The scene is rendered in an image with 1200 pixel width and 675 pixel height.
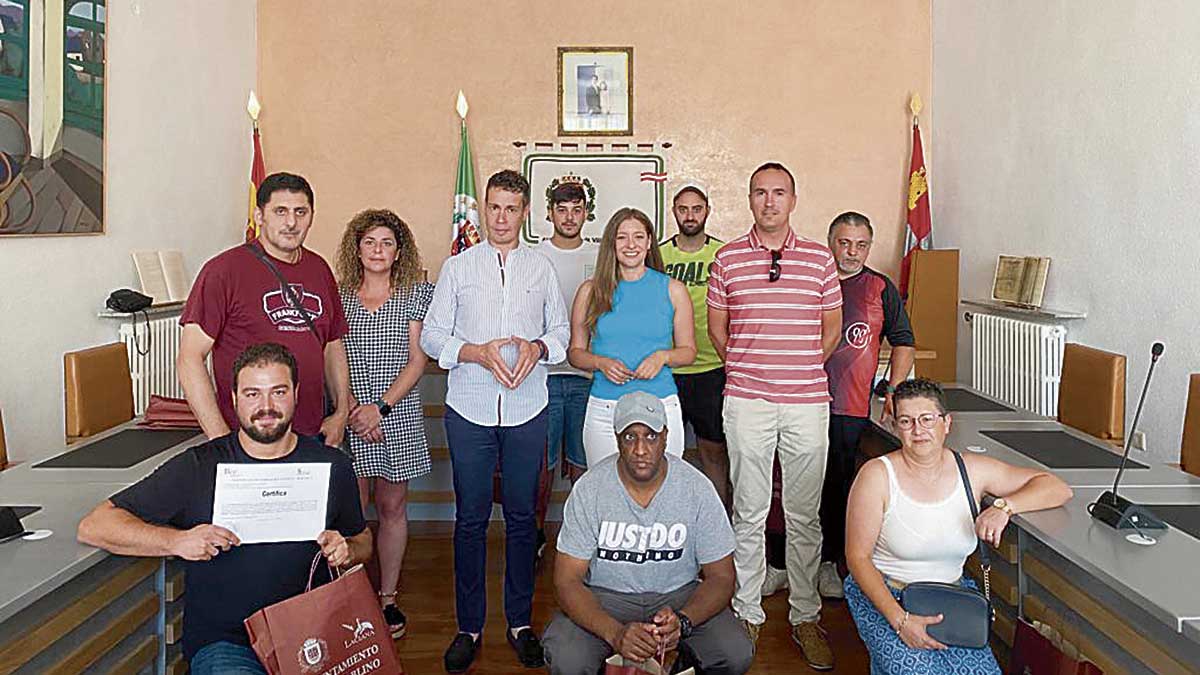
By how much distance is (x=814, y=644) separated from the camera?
3.30 metres

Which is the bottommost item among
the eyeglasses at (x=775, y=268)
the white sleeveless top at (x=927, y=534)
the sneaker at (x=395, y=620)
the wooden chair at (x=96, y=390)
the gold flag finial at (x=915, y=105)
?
the sneaker at (x=395, y=620)

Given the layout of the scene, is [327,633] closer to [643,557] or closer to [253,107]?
[643,557]

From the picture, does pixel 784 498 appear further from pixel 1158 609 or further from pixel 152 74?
pixel 152 74

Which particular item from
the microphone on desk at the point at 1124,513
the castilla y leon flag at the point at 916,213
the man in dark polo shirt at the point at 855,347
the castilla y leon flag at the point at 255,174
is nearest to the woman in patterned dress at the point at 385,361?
the man in dark polo shirt at the point at 855,347

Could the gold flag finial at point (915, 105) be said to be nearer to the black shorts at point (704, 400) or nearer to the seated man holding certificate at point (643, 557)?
the black shorts at point (704, 400)

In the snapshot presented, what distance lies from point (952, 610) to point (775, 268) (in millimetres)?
1225

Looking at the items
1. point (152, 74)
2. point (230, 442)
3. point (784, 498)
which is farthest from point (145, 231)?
point (784, 498)

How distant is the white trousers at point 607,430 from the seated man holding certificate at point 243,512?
1045mm

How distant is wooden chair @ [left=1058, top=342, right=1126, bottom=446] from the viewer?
3.44 m

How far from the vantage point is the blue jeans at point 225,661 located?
7.45ft

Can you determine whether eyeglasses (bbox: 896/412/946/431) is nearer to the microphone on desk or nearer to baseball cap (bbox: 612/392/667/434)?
the microphone on desk

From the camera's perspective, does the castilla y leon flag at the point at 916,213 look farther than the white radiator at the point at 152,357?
Yes

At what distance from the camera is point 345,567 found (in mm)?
2469

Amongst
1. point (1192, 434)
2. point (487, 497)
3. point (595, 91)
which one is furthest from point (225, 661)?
point (595, 91)
